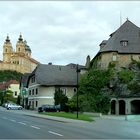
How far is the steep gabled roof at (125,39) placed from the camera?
7288cm

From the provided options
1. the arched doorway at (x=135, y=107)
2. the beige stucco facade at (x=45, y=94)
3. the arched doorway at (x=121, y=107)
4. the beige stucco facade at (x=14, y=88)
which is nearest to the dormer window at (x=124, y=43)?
the arched doorway at (x=121, y=107)

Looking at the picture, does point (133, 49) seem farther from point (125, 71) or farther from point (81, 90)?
point (81, 90)

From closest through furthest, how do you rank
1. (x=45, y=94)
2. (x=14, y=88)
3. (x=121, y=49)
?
(x=121, y=49) < (x=45, y=94) < (x=14, y=88)

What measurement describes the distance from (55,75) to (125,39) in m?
20.5

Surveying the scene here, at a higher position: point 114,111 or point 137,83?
point 137,83

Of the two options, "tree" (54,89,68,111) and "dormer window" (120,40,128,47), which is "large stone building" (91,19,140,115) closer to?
"dormer window" (120,40,128,47)

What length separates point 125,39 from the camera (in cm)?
7381

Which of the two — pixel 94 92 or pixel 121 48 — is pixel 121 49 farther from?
pixel 94 92

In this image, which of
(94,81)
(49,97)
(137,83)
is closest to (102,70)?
(94,81)

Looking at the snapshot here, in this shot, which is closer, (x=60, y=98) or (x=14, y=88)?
(x=60, y=98)

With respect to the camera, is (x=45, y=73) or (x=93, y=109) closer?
(x=93, y=109)

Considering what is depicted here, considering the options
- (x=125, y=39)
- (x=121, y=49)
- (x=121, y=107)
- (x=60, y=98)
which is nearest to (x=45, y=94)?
(x=60, y=98)

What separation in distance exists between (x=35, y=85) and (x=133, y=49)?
25.6 m

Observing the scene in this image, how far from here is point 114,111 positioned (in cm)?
6512
